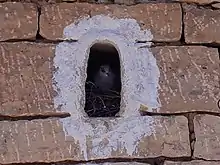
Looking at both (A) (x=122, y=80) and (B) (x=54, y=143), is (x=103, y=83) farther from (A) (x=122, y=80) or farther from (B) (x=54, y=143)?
(B) (x=54, y=143)

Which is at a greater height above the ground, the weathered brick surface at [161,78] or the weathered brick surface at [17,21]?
the weathered brick surface at [17,21]

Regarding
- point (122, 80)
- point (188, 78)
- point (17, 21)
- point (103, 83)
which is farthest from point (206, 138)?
point (17, 21)

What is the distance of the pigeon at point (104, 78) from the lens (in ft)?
9.59

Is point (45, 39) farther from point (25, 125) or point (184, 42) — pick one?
point (184, 42)

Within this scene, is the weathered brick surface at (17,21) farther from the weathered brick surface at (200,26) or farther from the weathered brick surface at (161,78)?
the weathered brick surface at (200,26)

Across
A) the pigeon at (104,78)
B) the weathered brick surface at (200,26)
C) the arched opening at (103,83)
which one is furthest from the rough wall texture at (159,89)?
the pigeon at (104,78)

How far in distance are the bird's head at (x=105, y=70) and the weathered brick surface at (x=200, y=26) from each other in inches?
16.4

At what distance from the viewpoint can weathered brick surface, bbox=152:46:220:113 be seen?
269 centimetres

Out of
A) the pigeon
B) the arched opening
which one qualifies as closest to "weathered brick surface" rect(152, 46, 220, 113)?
the arched opening

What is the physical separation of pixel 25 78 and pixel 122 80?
1.27ft

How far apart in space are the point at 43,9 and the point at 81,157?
2.01 feet

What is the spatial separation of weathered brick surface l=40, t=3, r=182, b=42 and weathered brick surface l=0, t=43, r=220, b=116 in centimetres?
6

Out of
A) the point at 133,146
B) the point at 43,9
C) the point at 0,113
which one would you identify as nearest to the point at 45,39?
the point at 43,9

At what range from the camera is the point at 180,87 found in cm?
270
